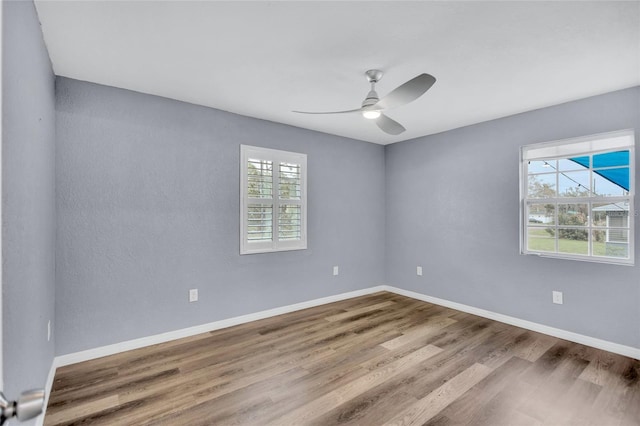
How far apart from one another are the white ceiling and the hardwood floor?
2376mm

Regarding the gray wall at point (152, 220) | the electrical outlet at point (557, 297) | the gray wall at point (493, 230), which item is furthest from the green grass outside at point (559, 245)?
the gray wall at point (152, 220)

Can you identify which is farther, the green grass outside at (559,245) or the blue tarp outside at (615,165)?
the green grass outside at (559,245)

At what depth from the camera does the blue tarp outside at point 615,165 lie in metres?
2.90

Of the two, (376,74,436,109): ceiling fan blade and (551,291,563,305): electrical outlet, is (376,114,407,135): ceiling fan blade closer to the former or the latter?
(376,74,436,109): ceiling fan blade

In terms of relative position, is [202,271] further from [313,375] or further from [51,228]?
[313,375]

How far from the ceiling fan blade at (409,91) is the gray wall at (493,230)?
2.05 m

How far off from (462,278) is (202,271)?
3.17 metres

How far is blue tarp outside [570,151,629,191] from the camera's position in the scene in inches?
114

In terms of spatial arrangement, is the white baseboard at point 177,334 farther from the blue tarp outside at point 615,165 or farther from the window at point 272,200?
the blue tarp outside at point 615,165

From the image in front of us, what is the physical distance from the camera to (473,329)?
11.2ft

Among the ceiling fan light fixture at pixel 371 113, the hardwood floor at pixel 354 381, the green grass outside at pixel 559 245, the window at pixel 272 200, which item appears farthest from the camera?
the window at pixel 272 200

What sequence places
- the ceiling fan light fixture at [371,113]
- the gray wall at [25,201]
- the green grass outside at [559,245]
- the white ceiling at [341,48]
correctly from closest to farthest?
1. the gray wall at [25,201]
2. the white ceiling at [341,48]
3. the ceiling fan light fixture at [371,113]
4. the green grass outside at [559,245]

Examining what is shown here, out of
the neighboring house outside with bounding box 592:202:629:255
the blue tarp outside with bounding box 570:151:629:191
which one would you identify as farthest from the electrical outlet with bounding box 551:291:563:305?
the blue tarp outside with bounding box 570:151:629:191

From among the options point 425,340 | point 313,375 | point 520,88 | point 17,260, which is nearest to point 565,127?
point 520,88
